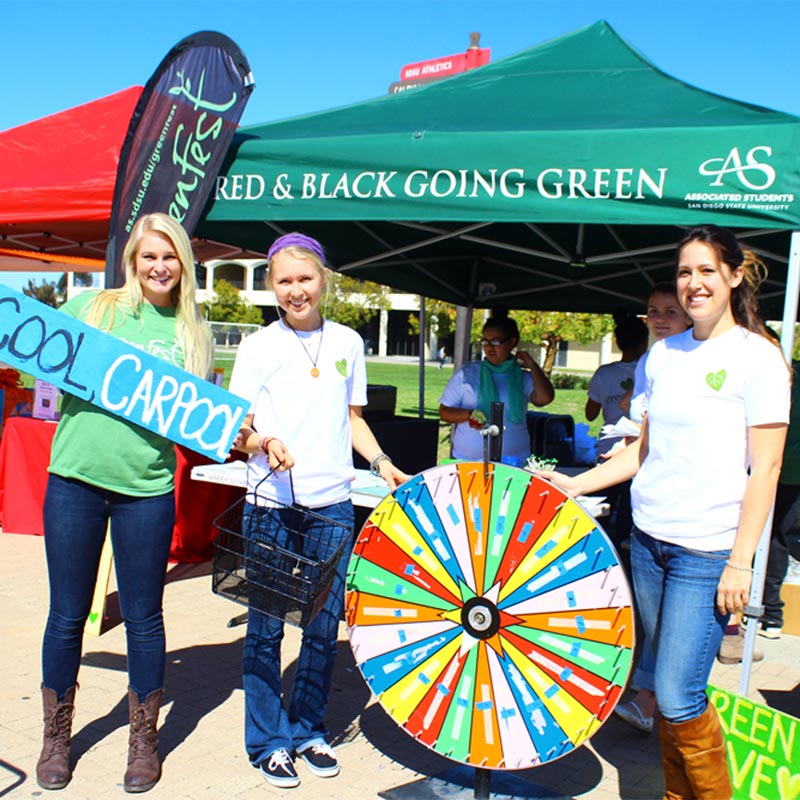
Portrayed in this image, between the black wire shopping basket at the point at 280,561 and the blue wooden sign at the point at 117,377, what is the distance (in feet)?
0.85

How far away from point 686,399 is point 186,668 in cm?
276

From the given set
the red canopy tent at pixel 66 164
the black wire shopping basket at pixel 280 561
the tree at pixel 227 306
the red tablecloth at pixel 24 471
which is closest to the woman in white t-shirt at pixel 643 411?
the black wire shopping basket at pixel 280 561

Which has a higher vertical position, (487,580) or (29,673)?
(487,580)

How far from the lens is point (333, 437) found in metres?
3.13

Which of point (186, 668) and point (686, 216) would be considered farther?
point (186, 668)

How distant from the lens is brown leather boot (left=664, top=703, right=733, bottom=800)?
8.67 feet

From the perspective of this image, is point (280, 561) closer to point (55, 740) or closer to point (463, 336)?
point (55, 740)

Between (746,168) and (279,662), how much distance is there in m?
2.43

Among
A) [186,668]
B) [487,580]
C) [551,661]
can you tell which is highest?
[487,580]

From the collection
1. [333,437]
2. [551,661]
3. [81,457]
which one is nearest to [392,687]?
[551,661]

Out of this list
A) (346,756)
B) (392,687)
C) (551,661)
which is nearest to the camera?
(551,661)

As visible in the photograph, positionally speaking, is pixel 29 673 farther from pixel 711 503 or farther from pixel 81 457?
pixel 711 503

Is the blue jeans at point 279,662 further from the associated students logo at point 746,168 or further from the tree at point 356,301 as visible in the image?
the tree at point 356,301

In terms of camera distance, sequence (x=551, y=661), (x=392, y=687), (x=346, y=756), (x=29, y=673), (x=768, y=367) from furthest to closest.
A: (x=29, y=673) < (x=346, y=756) < (x=392, y=687) < (x=551, y=661) < (x=768, y=367)
